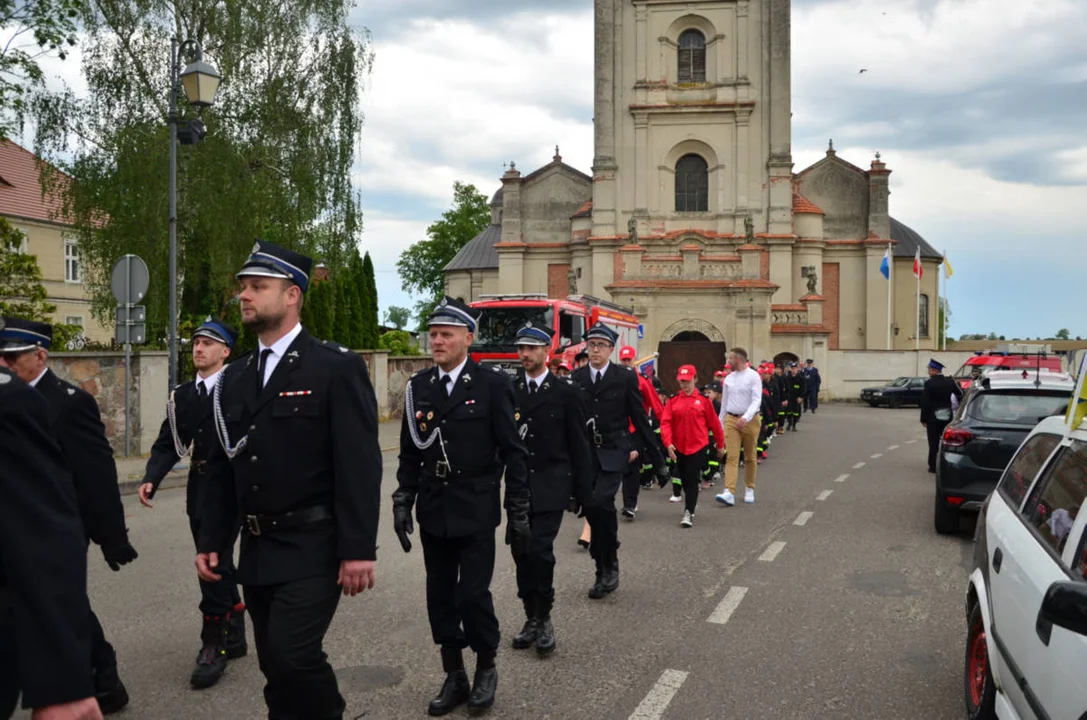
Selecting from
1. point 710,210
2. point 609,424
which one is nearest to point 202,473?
point 609,424

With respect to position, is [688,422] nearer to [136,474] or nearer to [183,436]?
[183,436]

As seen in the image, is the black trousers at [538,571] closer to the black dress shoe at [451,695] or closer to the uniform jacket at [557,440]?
the uniform jacket at [557,440]

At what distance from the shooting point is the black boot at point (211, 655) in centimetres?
493

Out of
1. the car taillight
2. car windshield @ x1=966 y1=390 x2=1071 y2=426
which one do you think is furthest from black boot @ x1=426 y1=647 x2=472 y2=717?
car windshield @ x1=966 y1=390 x2=1071 y2=426

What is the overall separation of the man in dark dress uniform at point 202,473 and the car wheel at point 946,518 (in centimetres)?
687

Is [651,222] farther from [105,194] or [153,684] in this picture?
[153,684]

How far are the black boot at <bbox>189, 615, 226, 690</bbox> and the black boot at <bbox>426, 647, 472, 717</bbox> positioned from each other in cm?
127

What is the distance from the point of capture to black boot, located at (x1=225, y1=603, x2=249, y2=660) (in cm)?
534

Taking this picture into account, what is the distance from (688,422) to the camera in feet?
33.7

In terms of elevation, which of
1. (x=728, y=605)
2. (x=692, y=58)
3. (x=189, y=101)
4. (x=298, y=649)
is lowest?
(x=728, y=605)

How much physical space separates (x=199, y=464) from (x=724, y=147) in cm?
4192

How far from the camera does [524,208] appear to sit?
49.6m

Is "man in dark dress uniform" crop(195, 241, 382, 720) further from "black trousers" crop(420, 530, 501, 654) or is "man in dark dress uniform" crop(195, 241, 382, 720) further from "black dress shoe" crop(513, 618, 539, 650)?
"black dress shoe" crop(513, 618, 539, 650)

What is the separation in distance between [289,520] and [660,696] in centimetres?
235
